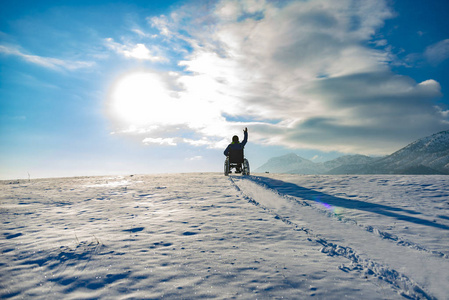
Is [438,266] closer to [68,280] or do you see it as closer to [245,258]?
[245,258]

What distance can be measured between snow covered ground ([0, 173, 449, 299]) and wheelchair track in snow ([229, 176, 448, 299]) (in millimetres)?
27

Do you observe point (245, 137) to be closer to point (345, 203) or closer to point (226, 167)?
point (226, 167)

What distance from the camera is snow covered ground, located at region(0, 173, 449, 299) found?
369 centimetres

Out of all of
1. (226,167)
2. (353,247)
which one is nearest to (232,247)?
(353,247)

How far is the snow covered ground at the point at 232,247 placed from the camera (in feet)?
12.1

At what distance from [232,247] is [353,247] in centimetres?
264

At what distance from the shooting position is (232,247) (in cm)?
507

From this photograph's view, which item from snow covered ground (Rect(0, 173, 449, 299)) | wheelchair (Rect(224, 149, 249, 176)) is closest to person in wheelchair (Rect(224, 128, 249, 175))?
wheelchair (Rect(224, 149, 249, 176))

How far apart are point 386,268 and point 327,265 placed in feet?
3.40

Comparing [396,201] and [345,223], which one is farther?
[396,201]

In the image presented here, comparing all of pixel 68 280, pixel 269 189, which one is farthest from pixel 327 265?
pixel 269 189

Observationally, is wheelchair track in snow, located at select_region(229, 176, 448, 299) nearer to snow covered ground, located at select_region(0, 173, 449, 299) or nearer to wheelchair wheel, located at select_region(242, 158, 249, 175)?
snow covered ground, located at select_region(0, 173, 449, 299)

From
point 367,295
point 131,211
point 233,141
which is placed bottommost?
point 367,295

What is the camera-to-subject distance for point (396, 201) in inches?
333
